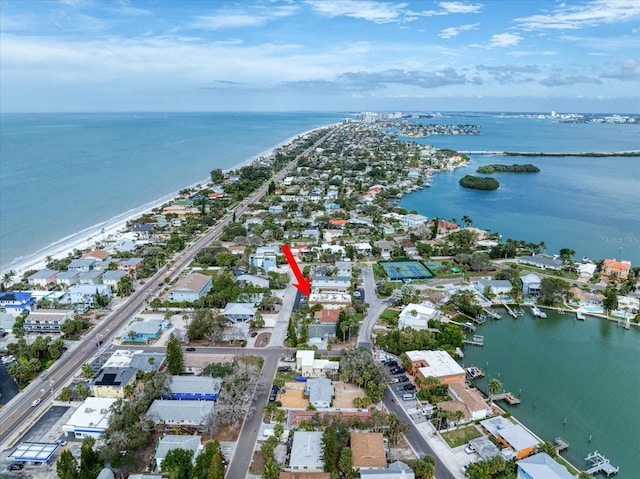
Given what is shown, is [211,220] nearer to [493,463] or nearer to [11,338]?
[11,338]

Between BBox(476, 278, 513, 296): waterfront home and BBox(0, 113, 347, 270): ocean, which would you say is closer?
BBox(476, 278, 513, 296): waterfront home

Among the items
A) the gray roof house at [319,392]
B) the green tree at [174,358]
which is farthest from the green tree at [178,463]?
the green tree at [174,358]

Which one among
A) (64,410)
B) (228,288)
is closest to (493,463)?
(64,410)

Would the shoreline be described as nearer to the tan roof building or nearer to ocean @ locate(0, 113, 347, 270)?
ocean @ locate(0, 113, 347, 270)

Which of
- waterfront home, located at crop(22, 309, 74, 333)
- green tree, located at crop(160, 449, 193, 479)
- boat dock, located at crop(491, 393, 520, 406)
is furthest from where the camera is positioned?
waterfront home, located at crop(22, 309, 74, 333)

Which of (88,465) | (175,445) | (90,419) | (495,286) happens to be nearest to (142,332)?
(90,419)

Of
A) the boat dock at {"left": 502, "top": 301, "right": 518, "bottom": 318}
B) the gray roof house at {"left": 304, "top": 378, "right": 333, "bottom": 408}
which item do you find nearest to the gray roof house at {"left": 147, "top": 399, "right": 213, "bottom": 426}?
the gray roof house at {"left": 304, "top": 378, "right": 333, "bottom": 408}
